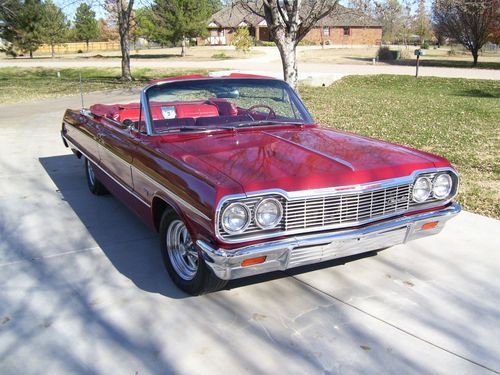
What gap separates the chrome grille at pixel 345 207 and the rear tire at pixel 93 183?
11.2ft

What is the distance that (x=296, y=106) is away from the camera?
5.01m

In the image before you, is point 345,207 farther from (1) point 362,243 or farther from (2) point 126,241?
(2) point 126,241

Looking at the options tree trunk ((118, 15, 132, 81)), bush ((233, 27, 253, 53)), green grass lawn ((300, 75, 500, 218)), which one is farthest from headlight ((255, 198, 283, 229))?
bush ((233, 27, 253, 53))

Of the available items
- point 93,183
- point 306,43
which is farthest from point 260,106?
point 306,43

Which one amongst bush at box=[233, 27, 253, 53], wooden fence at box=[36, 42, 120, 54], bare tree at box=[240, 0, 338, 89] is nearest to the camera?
bare tree at box=[240, 0, 338, 89]

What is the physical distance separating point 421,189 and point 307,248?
3.62 ft

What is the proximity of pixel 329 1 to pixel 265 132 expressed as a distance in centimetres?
906

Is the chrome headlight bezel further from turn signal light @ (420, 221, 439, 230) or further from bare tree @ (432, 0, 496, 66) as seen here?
bare tree @ (432, 0, 496, 66)

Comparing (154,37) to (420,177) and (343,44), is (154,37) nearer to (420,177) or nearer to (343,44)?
(343,44)

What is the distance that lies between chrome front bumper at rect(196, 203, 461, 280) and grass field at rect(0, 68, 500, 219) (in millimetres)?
2395

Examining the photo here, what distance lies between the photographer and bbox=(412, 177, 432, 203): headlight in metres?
3.79

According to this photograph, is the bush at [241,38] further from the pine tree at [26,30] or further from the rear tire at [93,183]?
the rear tire at [93,183]

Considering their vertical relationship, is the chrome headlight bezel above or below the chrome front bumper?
above

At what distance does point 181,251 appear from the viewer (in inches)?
153
